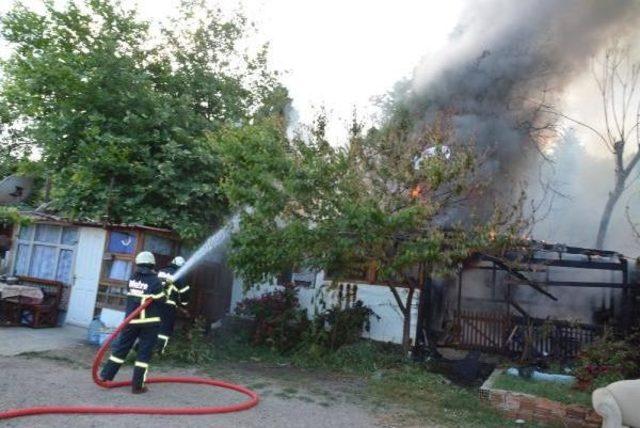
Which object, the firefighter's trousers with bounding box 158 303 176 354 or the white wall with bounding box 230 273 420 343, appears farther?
the white wall with bounding box 230 273 420 343

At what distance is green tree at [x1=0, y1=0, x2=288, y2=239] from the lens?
10.7 m

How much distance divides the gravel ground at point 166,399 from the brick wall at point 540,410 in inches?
69.8

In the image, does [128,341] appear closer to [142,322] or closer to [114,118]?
→ [142,322]

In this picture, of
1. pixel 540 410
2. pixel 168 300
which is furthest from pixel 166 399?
pixel 540 410

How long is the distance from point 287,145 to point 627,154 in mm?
13626

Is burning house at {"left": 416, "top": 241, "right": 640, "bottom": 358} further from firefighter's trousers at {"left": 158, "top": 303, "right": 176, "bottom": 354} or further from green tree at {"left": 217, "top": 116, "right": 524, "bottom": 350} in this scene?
firefighter's trousers at {"left": 158, "top": 303, "right": 176, "bottom": 354}

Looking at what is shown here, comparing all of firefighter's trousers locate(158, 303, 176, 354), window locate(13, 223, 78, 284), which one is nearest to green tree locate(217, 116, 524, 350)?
firefighter's trousers locate(158, 303, 176, 354)

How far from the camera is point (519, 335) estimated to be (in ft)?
31.5

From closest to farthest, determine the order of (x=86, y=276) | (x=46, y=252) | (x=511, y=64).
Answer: (x=86, y=276)
(x=46, y=252)
(x=511, y=64)

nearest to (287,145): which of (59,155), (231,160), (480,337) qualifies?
(231,160)

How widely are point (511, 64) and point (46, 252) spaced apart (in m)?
13.0

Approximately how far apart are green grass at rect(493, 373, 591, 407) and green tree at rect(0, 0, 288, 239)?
20.6ft

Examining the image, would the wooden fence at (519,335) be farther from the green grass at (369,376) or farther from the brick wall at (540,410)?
the brick wall at (540,410)

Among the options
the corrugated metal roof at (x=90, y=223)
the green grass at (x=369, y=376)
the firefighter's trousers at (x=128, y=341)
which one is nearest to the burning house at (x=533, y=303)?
the green grass at (x=369, y=376)
